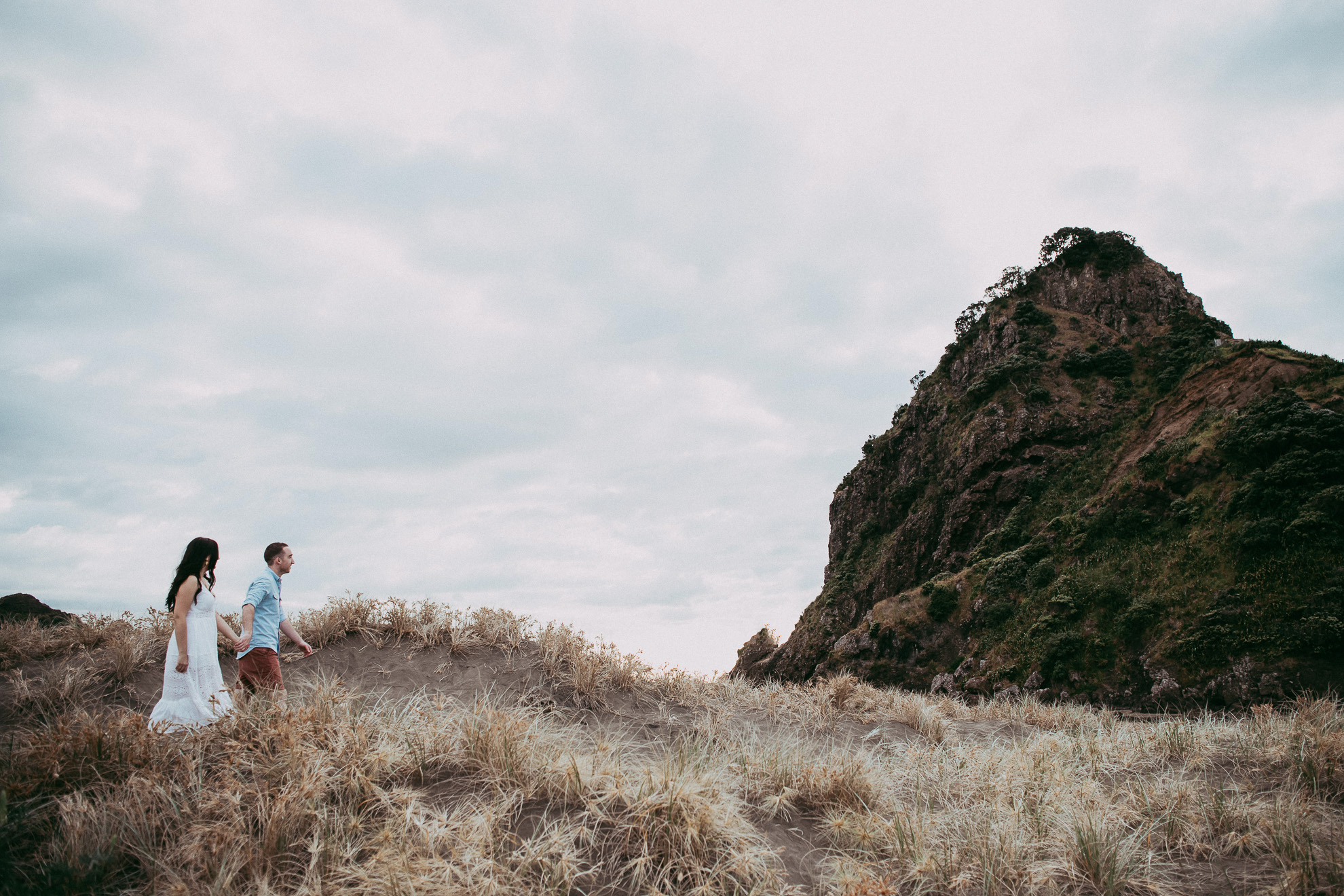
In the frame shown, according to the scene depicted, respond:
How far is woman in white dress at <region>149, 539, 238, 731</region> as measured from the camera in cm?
545

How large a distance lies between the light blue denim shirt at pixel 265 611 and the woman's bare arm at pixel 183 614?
70 centimetres

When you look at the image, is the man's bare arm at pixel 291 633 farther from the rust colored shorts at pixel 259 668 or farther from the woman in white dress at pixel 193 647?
the woman in white dress at pixel 193 647

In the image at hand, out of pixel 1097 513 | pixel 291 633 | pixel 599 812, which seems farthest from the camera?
pixel 1097 513

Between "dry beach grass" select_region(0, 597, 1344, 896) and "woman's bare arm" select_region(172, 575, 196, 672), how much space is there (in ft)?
2.36

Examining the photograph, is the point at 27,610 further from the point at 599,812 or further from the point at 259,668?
the point at 599,812

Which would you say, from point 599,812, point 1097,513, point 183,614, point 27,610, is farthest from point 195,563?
point 1097,513

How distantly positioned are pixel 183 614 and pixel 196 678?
25.4 inches

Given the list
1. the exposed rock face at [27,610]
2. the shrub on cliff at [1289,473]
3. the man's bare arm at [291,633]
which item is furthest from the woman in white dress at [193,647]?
the shrub on cliff at [1289,473]

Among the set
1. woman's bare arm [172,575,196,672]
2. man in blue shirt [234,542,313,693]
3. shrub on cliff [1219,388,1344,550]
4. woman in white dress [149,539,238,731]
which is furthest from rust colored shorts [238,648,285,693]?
shrub on cliff [1219,388,1344,550]

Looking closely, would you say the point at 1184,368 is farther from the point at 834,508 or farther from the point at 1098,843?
the point at 1098,843

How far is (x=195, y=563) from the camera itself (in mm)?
5883

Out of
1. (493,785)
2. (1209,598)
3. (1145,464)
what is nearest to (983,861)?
(493,785)

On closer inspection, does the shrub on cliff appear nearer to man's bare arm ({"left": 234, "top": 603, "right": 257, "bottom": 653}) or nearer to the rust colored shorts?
the rust colored shorts

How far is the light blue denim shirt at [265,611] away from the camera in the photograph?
641 cm
